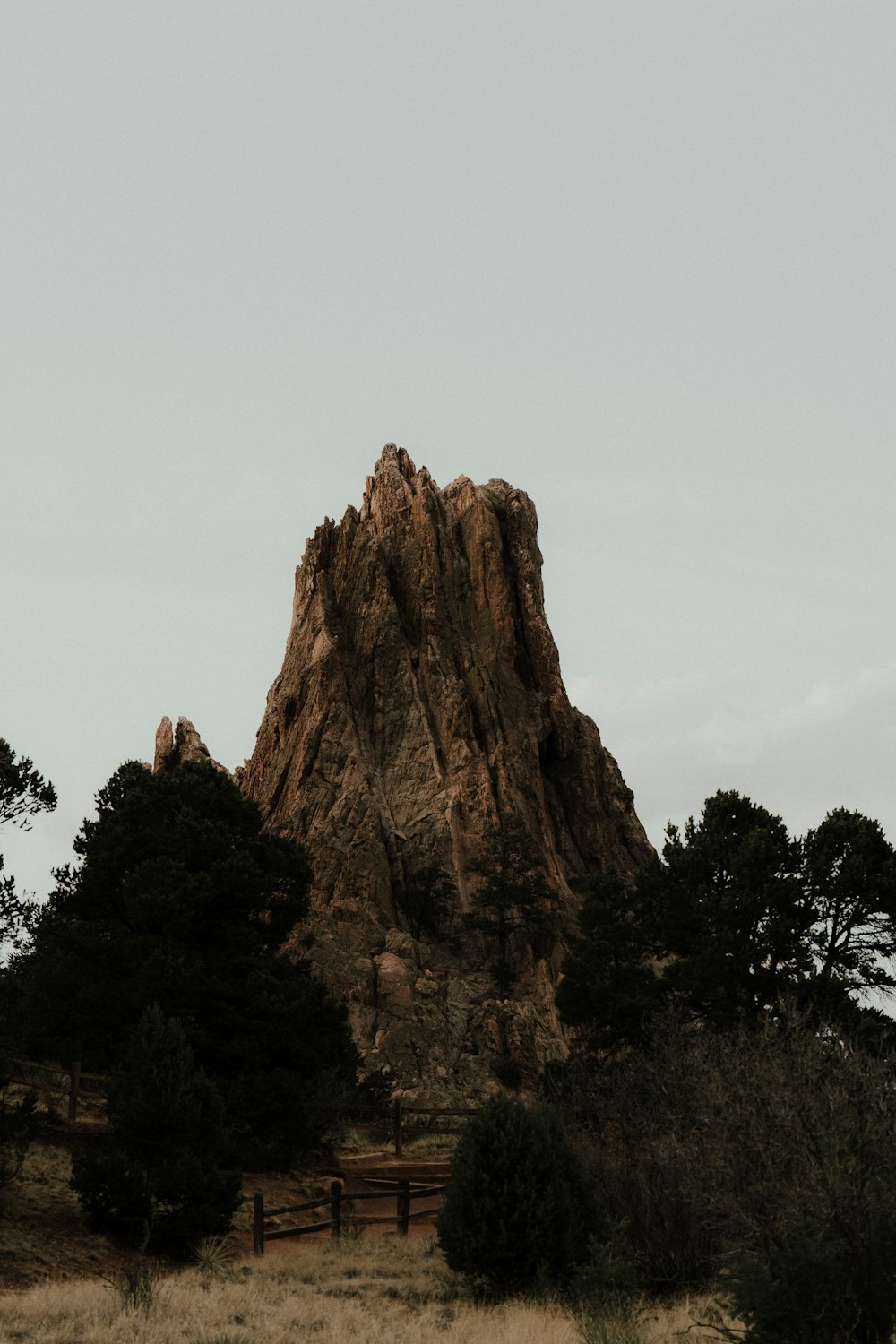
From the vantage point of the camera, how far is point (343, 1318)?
1686 centimetres

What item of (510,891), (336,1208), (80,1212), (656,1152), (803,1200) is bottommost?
(336,1208)

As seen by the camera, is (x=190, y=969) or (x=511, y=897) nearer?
(x=190, y=969)

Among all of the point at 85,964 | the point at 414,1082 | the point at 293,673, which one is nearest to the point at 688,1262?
the point at 85,964

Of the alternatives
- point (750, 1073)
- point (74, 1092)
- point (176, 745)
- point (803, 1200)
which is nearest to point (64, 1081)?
point (74, 1092)

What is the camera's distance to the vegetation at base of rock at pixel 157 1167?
75.4 ft

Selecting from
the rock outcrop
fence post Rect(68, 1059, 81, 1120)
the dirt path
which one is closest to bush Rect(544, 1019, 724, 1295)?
the dirt path

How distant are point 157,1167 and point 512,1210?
24.8 feet

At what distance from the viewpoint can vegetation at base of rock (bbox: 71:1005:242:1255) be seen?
75.4 feet

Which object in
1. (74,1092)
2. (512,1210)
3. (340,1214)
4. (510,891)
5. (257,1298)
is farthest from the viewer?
(510,891)

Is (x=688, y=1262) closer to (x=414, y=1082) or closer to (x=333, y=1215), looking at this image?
(x=333, y=1215)

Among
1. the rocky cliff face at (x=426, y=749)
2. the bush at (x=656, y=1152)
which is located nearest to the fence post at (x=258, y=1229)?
the bush at (x=656, y=1152)

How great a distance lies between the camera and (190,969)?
1270 inches

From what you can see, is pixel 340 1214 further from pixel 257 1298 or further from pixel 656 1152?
pixel 656 1152

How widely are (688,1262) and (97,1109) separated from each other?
19.0 m
